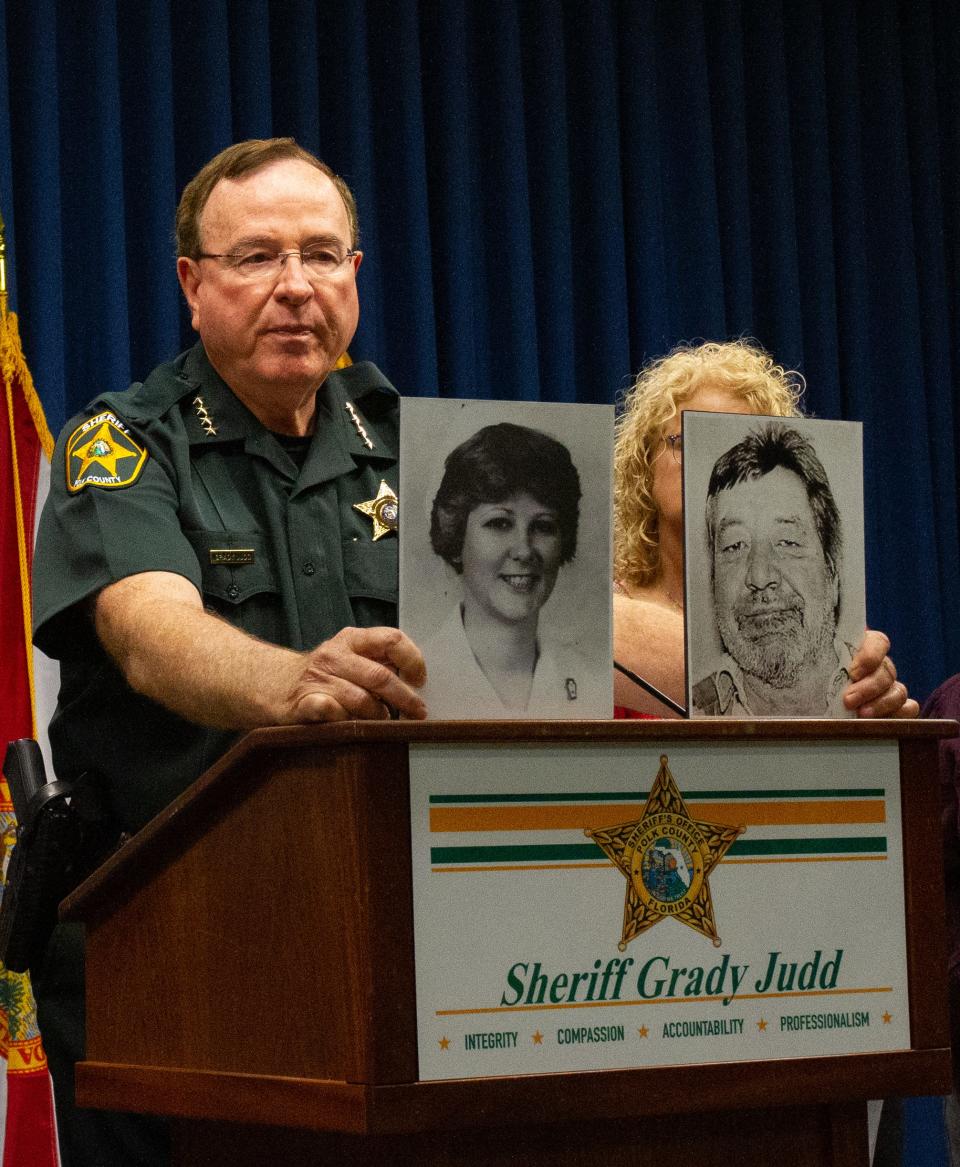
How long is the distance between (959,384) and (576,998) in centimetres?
356

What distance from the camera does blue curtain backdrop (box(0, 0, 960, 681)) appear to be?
3.29m

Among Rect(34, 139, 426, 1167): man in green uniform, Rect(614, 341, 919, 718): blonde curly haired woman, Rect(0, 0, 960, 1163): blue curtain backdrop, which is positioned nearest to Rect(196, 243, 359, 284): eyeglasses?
Rect(34, 139, 426, 1167): man in green uniform

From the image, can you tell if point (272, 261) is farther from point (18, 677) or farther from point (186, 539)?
point (18, 677)

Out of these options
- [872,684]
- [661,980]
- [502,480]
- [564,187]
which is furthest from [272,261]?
[564,187]

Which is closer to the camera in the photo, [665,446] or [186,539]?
[186,539]

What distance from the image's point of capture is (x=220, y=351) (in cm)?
201

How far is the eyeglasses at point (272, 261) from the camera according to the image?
1993 millimetres

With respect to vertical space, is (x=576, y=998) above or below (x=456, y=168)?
below

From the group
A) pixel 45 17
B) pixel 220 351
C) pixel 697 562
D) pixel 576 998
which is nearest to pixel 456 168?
pixel 45 17

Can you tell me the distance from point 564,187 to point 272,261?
6.65 ft

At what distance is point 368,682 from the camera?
127 cm

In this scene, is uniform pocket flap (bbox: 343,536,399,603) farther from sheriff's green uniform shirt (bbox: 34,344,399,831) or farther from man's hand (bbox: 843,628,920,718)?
man's hand (bbox: 843,628,920,718)

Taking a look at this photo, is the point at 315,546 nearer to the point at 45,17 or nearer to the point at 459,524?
the point at 459,524

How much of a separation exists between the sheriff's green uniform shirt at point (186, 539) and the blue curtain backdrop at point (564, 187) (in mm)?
1282
